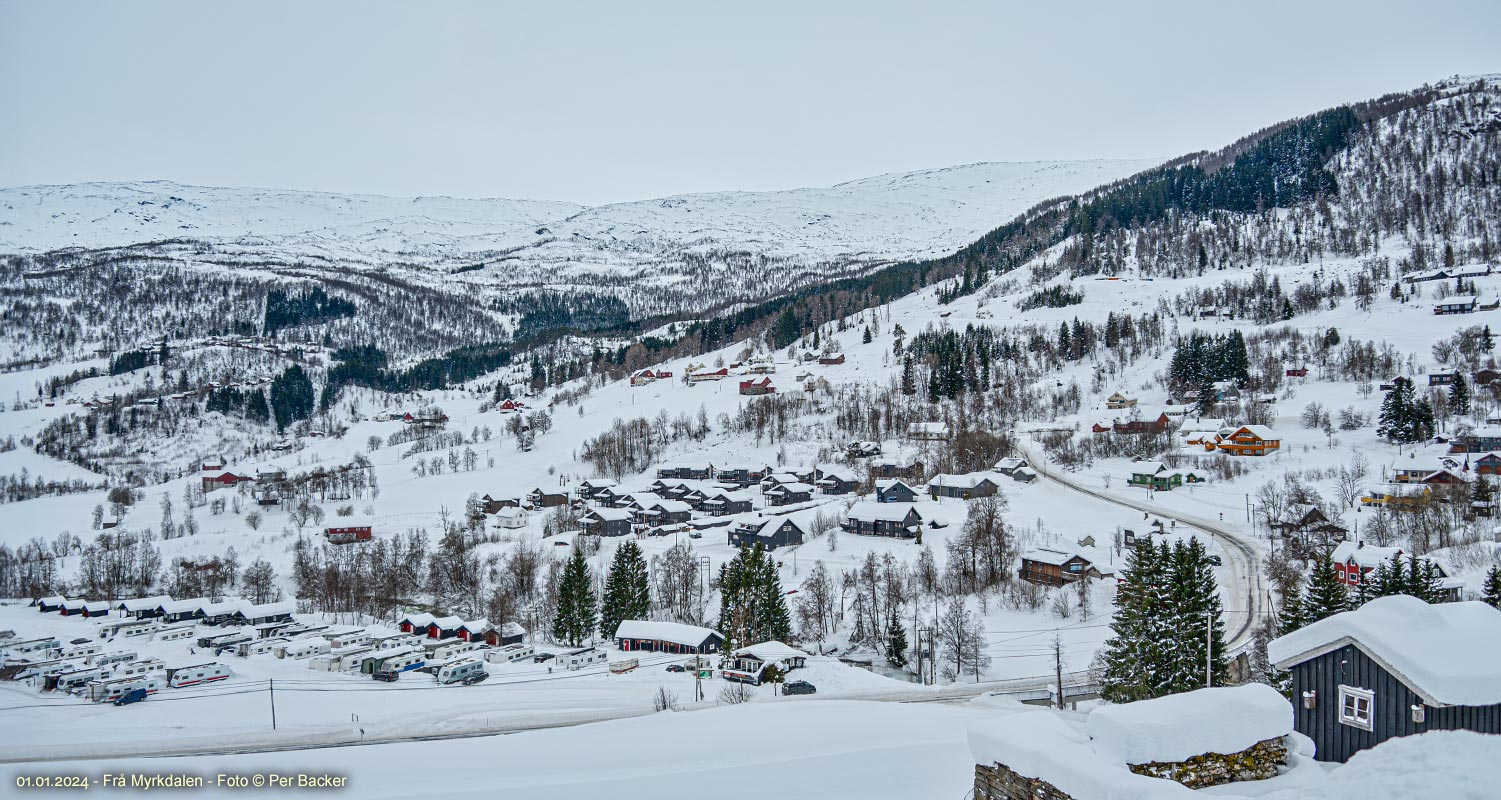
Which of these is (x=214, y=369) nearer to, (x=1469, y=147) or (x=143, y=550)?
(x=143, y=550)

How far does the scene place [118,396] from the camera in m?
113

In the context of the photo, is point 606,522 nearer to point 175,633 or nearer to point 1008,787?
point 175,633

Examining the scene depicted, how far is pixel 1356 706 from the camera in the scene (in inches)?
360

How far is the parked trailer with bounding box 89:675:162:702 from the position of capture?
26.5m

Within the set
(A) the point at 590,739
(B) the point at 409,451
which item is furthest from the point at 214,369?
(A) the point at 590,739

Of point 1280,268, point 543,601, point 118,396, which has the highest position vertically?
point 1280,268

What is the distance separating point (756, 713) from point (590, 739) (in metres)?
3.28

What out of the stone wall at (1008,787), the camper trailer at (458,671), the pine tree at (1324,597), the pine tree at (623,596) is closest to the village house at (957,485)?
the pine tree at (623,596)

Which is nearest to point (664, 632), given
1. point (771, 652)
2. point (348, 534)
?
point (771, 652)

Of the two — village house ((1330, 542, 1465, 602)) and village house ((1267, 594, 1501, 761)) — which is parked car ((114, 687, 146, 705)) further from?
village house ((1330, 542, 1465, 602))

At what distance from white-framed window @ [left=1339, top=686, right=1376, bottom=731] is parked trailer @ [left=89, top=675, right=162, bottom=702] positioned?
33.0 metres

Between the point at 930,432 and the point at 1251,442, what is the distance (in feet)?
84.6

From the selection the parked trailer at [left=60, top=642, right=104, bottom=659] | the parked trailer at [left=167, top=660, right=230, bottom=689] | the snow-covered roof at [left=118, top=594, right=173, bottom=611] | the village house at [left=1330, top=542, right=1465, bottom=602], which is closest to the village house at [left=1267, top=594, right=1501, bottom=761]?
the village house at [left=1330, top=542, right=1465, bottom=602]

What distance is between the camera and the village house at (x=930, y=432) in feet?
247
